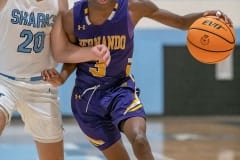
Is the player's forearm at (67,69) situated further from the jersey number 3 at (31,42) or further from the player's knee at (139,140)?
the player's knee at (139,140)

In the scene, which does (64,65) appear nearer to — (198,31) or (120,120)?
(120,120)

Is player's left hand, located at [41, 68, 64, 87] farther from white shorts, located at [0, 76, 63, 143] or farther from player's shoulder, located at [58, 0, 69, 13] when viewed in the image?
player's shoulder, located at [58, 0, 69, 13]

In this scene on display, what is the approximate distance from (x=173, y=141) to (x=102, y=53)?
521 centimetres

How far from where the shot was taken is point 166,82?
12953 millimetres

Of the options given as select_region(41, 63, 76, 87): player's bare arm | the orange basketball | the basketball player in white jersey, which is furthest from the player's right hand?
the orange basketball

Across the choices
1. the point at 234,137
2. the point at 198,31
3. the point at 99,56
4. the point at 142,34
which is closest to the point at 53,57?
the point at 99,56

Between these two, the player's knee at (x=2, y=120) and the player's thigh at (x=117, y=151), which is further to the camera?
the player's thigh at (x=117, y=151)

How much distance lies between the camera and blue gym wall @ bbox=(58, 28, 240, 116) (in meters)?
12.6

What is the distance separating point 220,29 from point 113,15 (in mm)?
794

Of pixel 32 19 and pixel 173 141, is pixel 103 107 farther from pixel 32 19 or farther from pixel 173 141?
pixel 173 141

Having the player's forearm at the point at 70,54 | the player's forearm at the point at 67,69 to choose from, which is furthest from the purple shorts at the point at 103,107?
the player's forearm at the point at 70,54

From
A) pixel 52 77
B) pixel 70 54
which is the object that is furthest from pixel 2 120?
pixel 70 54

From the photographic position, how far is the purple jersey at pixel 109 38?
4086 mm

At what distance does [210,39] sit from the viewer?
4086mm
